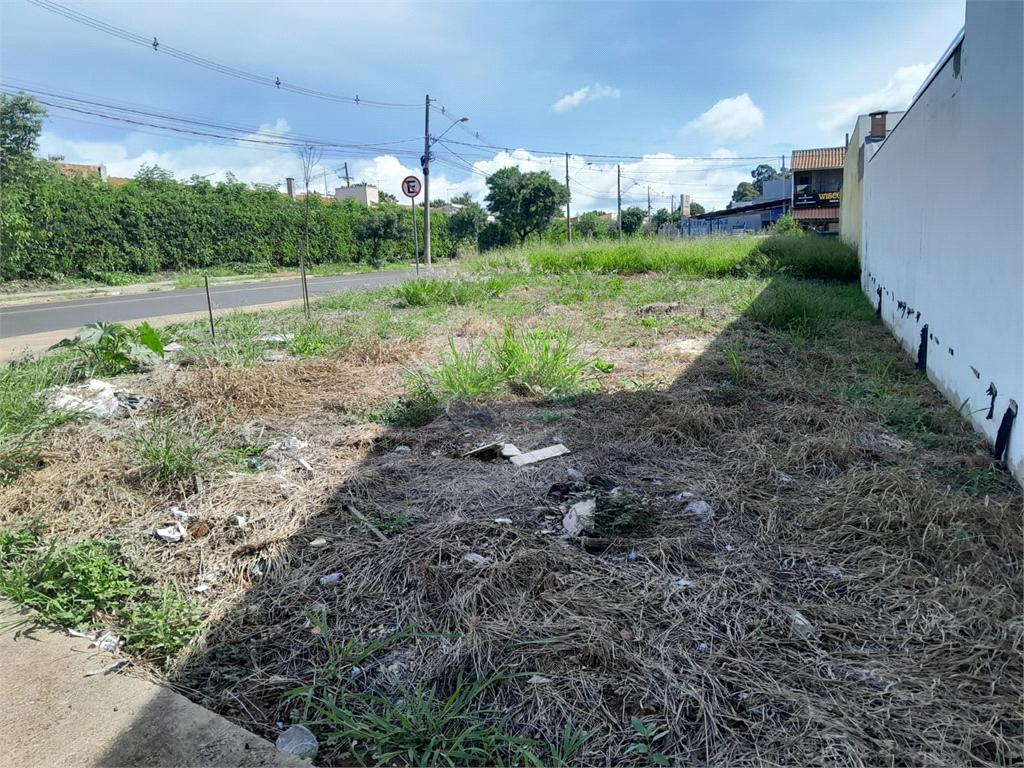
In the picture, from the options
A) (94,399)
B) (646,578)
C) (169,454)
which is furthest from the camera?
(94,399)

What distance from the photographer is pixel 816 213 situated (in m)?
42.5

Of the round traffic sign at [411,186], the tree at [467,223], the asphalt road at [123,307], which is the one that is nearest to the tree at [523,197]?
the tree at [467,223]

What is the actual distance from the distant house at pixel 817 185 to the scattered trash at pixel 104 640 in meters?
43.5

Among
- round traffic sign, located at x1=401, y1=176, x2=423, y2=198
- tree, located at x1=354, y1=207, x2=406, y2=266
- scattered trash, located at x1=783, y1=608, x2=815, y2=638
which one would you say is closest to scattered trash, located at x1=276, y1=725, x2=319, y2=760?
scattered trash, located at x1=783, y1=608, x2=815, y2=638

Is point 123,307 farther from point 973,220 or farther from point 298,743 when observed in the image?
point 973,220

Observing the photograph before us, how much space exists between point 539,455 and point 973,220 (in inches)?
115

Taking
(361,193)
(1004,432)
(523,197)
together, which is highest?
(361,193)

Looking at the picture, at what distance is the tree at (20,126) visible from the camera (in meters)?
19.8

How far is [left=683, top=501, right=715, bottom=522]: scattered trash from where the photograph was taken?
2.86 metres

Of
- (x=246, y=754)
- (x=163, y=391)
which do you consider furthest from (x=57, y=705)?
(x=163, y=391)

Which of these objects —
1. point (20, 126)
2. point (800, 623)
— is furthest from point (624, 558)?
point (20, 126)

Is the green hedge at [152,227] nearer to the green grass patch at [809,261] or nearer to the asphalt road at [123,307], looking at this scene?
the asphalt road at [123,307]

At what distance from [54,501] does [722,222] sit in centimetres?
5719

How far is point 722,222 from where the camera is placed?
54.7 metres
